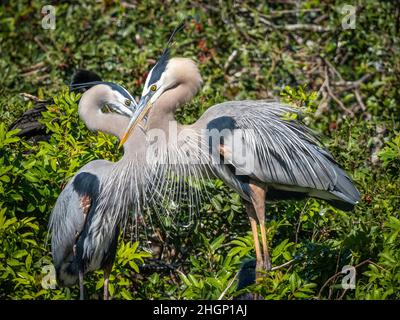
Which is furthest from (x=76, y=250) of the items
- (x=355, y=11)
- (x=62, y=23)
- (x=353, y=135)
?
(x=355, y=11)

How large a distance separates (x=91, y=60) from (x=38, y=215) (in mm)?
1908

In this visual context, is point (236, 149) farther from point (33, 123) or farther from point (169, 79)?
point (33, 123)

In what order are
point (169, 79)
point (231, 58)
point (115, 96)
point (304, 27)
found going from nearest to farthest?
point (169, 79) < point (115, 96) < point (231, 58) < point (304, 27)

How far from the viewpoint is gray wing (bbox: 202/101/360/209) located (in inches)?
193

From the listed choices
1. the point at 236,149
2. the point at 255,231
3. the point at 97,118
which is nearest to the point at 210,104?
the point at 236,149

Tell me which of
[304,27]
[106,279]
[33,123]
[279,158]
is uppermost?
[304,27]

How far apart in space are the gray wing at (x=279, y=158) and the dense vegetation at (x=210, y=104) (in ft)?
0.45

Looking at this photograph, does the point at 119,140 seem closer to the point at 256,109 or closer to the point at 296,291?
the point at 256,109

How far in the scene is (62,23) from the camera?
22.7ft

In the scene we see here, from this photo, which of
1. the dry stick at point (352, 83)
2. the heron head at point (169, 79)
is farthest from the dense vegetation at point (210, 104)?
the heron head at point (169, 79)

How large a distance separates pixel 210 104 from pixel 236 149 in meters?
0.82

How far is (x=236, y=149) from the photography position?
491 centimetres

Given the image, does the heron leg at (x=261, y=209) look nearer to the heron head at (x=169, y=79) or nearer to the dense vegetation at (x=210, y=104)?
the dense vegetation at (x=210, y=104)
